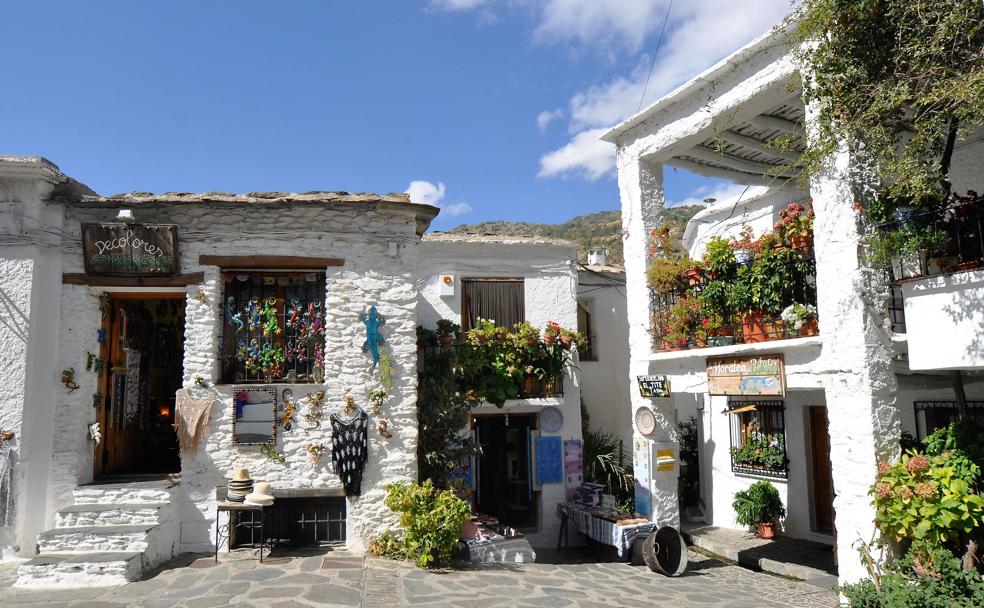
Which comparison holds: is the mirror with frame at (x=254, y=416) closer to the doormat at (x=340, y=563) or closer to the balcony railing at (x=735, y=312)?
the doormat at (x=340, y=563)

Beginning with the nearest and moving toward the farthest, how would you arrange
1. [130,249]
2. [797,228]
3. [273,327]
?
1. [797,228]
2. [130,249]
3. [273,327]

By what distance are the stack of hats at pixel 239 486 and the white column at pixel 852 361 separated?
24.6 feet

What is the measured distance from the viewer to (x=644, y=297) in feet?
36.0

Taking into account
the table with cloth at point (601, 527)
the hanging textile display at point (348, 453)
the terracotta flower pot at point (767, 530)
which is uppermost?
the hanging textile display at point (348, 453)

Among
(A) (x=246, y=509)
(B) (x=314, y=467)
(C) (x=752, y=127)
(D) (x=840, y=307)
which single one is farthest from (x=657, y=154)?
(A) (x=246, y=509)

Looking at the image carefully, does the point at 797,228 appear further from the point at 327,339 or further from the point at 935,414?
the point at 327,339

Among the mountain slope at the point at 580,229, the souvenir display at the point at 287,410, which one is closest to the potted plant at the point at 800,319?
the souvenir display at the point at 287,410

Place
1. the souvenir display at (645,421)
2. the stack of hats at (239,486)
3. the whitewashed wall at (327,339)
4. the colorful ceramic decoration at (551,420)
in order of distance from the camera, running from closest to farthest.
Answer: the stack of hats at (239,486), the whitewashed wall at (327,339), the souvenir display at (645,421), the colorful ceramic decoration at (551,420)

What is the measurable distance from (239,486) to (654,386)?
6.34 m

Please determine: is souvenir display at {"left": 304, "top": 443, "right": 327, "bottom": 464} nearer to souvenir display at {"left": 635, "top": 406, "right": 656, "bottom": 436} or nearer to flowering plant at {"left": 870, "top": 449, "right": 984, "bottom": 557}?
souvenir display at {"left": 635, "top": 406, "right": 656, "bottom": 436}

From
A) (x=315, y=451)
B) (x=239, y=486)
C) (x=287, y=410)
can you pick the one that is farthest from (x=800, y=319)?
(x=239, y=486)

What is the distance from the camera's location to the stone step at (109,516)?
8938mm

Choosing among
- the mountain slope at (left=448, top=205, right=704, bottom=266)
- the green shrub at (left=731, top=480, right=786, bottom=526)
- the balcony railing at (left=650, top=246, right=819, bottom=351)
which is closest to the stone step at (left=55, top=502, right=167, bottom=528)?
the balcony railing at (left=650, top=246, right=819, bottom=351)

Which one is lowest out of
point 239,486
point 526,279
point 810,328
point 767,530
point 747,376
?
point 767,530
